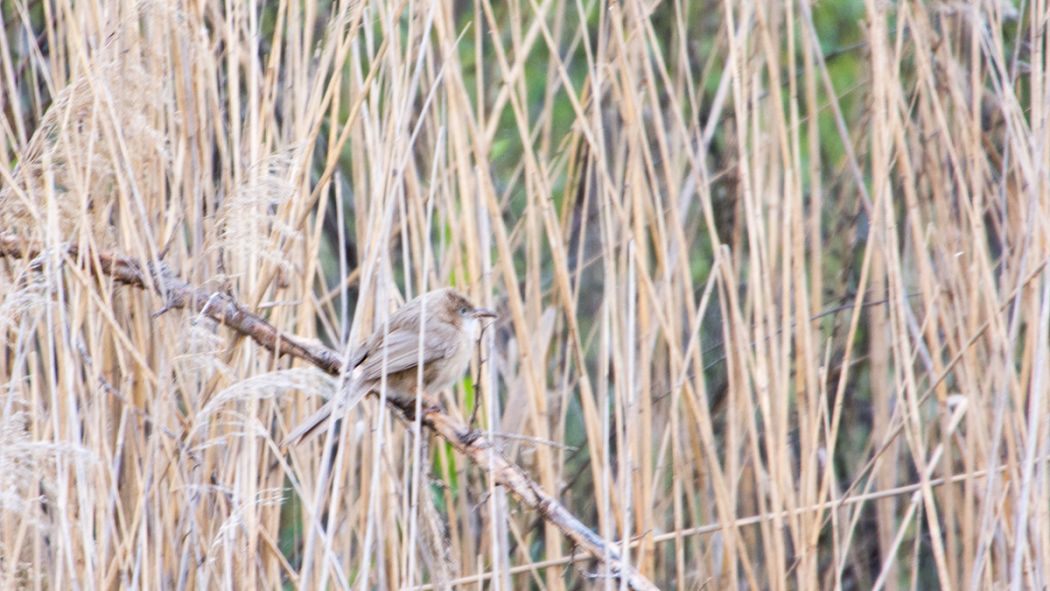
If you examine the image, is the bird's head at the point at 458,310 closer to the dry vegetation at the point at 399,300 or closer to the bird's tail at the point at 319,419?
the dry vegetation at the point at 399,300

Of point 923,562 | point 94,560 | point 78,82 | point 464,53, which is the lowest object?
point 923,562

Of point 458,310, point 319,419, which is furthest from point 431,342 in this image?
point 319,419

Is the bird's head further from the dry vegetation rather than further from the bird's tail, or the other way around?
the bird's tail

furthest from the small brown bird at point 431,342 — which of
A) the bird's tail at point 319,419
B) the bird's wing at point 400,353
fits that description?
the bird's tail at point 319,419

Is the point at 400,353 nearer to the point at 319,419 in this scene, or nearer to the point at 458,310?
the point at 458,310

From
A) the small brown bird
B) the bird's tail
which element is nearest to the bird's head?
the small brown bird

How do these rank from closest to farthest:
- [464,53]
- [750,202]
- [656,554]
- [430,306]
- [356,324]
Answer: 1. [356,324]
2. [750,202]
3. [430,306]
4. [656,554]
5. [464,53]

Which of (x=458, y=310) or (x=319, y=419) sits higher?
(x=458, y=310)

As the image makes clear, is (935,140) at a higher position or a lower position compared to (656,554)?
higher

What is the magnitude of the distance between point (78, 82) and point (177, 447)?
607 mm

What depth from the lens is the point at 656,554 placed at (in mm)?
2779

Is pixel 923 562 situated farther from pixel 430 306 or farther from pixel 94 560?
pixel 94 560

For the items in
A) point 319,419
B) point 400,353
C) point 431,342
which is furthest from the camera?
point 431,342

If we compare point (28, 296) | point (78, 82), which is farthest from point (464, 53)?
point (28, 296)
